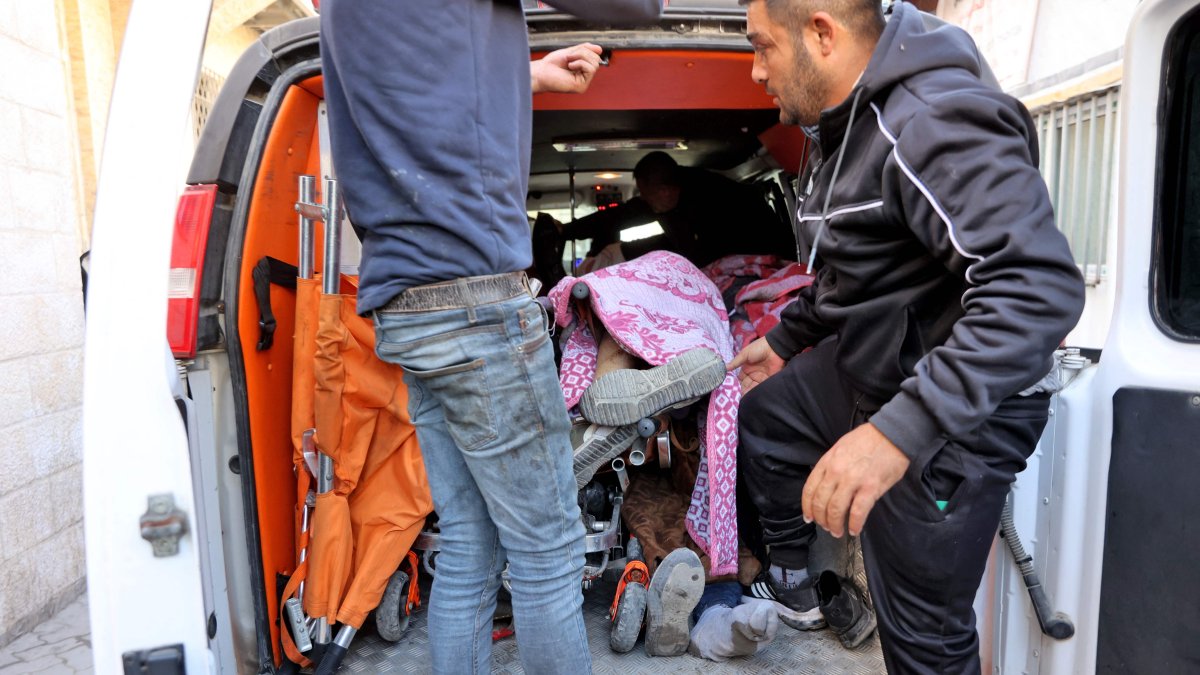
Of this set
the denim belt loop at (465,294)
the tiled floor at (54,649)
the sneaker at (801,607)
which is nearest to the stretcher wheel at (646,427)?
the sneaker at (801,607)

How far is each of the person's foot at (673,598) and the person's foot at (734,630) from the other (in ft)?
0.20

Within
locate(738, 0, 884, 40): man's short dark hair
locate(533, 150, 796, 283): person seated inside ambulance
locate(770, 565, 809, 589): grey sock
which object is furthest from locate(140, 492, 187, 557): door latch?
locate(533, 150, 796, 283): person seated inside ambulance

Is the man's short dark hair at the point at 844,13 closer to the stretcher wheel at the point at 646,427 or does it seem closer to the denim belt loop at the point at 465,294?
the denim belt loop at the point at 465,294

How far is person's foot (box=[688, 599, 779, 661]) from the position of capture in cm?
195

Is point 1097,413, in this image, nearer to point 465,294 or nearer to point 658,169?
point 465,294

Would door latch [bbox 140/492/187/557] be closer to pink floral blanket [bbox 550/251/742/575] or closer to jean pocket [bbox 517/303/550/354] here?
jean pocket [bbox 517/303/550/354]

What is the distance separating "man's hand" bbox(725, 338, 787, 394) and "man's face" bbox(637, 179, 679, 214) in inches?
78.0

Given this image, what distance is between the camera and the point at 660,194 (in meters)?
4.14

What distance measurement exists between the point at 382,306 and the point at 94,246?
47 centimetres

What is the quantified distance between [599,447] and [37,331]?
227 centimetres

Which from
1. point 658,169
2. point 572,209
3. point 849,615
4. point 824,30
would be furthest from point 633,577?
point 572,209

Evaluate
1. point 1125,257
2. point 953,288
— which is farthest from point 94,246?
point 1125,257

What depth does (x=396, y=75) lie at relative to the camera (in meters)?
1.27

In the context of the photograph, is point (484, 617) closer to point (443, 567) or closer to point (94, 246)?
point (443, 567)
